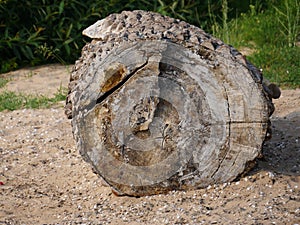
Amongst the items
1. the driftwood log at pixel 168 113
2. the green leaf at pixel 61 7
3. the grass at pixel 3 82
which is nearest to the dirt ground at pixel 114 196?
the driftwood log at pixel 168 113

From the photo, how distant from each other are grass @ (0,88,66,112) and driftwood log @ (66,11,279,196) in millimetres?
2776

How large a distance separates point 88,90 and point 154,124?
0.45 m

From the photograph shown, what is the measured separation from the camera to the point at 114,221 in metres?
4.02

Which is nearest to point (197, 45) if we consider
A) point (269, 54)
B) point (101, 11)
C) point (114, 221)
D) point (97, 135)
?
point (97, 135)

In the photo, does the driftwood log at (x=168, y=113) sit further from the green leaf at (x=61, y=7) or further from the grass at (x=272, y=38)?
the green leaf at (x=61, y=7)

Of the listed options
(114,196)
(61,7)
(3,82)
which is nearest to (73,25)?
(61,7)

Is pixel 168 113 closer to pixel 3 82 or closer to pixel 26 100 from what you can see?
pixel 26 100

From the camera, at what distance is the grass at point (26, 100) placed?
6.96 meters

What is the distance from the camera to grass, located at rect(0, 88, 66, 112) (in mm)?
6957

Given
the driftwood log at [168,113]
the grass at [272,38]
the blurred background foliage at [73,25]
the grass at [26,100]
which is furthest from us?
the blurred background foliage at [73,25]

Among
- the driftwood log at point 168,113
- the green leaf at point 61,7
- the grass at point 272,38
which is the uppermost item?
the driftwood log at point 168,113

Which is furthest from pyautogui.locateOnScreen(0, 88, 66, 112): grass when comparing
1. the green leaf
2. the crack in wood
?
the crack in wood

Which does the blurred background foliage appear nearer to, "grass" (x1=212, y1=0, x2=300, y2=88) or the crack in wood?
"grass" (x1=212, y1=0, x2=300, y2=88)

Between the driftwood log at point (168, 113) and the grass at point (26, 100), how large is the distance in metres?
2.78
